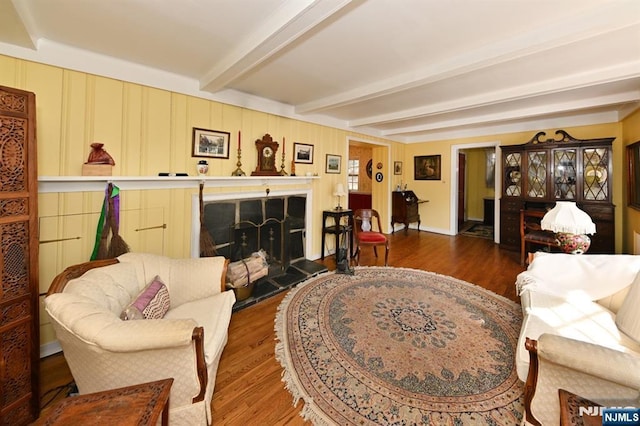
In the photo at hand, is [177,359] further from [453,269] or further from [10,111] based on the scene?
[453,269]

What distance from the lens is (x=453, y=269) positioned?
3818 millimetres

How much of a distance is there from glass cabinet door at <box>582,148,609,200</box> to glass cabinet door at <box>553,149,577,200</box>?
0.42ft

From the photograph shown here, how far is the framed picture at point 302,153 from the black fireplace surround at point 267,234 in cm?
60

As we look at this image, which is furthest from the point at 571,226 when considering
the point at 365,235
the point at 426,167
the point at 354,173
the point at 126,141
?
the point at 354,173

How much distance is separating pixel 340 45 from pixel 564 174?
4.62 metres

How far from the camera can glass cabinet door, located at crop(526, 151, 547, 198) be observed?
4.54 metres

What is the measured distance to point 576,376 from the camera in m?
1.14

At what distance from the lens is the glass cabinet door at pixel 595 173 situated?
4.05 m

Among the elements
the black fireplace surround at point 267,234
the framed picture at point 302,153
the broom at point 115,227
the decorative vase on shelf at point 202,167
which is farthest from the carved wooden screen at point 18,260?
the framed picture at point 302,153

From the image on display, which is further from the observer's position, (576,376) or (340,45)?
(340,45)

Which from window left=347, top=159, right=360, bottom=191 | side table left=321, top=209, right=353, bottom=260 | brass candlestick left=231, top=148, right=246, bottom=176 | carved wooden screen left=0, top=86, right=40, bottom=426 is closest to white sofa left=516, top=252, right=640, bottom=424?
side table left=321, top=209, right=353, bottom=260

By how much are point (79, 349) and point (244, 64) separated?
2263mm

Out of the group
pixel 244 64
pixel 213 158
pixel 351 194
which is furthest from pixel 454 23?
pixel 351 194

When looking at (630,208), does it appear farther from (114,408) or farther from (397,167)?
(114,408)
